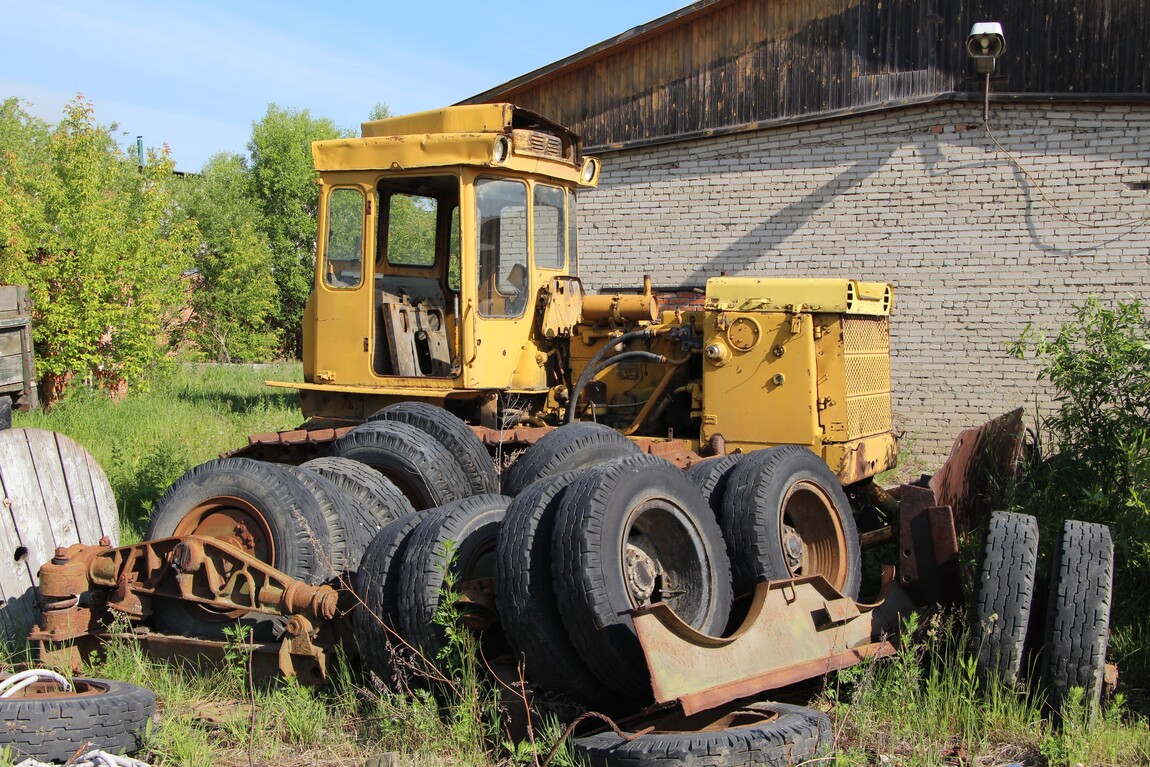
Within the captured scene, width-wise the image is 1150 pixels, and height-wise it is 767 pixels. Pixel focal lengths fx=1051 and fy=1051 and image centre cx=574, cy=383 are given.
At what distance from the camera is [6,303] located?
34.6ft

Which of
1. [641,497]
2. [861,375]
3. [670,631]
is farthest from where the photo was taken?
[861,375]

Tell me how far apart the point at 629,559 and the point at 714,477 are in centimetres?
127

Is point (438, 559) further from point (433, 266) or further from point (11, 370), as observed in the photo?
point (11, 370)

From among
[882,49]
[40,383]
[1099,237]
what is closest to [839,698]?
[1099,237]

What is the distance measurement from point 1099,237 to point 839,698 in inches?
303

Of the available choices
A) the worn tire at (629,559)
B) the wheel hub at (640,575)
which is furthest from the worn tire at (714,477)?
the wheel hub at (640,575)

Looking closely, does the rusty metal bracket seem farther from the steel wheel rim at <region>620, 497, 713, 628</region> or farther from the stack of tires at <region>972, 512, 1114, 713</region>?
the stack of tires at <region>972, 512, 1114, 713</region>

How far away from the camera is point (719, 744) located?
3750 mm

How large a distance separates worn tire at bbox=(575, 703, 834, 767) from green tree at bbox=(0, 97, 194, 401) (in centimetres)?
1157

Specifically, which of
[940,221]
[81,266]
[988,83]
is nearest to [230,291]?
[81,266]

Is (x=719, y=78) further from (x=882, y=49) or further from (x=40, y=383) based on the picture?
(x=40, y=383)

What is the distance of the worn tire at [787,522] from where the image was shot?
17.8 ft

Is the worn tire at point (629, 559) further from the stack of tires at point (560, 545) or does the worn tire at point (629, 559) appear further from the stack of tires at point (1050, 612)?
the stack of tires at point (1050, 612)

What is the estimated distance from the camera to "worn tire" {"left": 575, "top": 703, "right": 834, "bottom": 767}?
3.73 m
